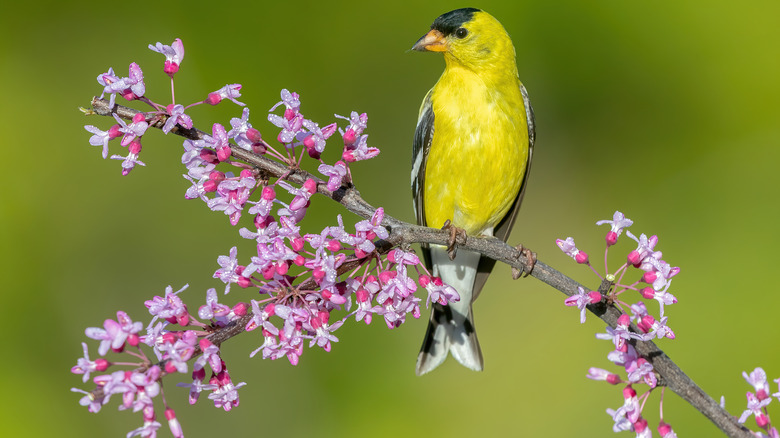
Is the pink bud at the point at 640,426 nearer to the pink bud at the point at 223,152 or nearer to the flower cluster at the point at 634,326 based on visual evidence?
the flower cluster at the point at 634,326

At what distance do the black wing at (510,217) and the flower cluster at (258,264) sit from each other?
1.43 m

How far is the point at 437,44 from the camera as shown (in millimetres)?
2766

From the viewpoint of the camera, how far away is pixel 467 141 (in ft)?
8.76

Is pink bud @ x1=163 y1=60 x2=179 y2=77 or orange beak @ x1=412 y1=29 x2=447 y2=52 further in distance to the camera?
orange beak @ x1=412 y1=29 x2=447 y2=52

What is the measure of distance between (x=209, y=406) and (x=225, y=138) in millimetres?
2725

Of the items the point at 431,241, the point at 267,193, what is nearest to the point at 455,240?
the point at 431,241

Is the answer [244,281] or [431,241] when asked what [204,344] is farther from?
[431,241]

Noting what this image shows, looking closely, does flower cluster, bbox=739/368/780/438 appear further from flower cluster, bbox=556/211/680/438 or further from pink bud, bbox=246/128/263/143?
pink bud, bbox=246/128/263/143

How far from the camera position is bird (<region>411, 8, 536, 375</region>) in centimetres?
268

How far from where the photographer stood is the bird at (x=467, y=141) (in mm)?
2684

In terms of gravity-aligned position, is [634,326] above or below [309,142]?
Answer: below

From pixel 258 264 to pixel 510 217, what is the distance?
183 centimetres

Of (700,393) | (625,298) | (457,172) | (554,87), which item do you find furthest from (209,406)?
(700,393)

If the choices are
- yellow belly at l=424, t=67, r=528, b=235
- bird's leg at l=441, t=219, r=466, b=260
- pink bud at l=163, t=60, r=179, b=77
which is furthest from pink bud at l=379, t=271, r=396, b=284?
yellow belly at l=424, t=67, r=528, b=235
